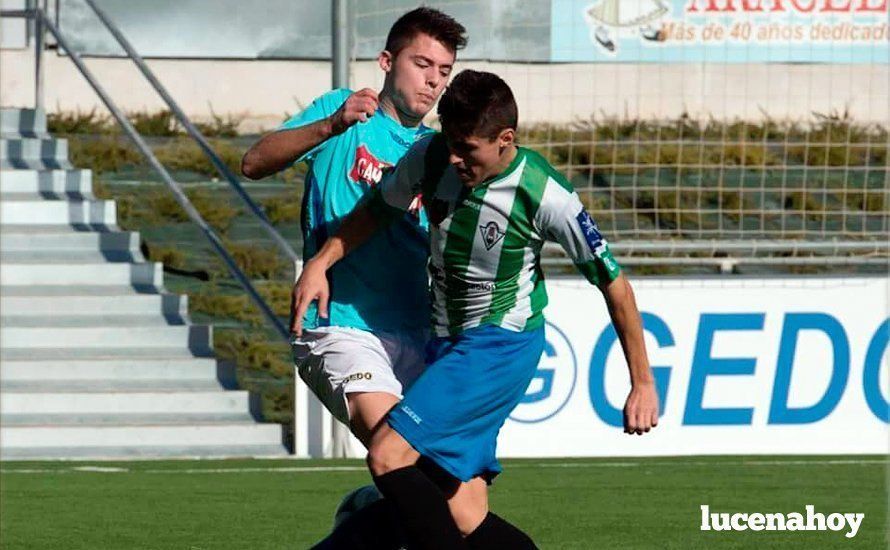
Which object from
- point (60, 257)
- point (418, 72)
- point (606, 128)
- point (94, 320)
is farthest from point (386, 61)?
point (606, 128)

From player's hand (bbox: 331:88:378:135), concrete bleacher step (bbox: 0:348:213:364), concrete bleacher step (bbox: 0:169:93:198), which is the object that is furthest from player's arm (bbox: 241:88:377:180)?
concrete bleacher step (bbox: 0:169:93:198)

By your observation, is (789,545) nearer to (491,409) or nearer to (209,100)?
(491,409)

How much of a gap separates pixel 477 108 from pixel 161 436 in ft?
24.2

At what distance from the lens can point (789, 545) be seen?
7.33 m

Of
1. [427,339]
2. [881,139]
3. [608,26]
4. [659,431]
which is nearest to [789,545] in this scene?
[427,339]

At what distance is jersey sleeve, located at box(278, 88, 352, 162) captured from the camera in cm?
584

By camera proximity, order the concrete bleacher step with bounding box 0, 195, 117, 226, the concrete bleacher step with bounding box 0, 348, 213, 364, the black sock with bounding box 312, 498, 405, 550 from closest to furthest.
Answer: the black sock with bounding box 312, 498, 405, 550 → the concrete bleacher step with bounding box 0, 348, 213, 364 → the concrete bleacher step with bounding box 0, 195, 117, 226

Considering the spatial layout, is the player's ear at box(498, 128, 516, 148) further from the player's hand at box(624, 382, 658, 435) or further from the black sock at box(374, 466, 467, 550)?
the black sock at box(374, 466, 467, 550)

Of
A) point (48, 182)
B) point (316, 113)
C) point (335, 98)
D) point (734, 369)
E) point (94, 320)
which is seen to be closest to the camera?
point (316, 113)

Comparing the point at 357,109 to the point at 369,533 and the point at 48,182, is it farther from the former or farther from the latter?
the point at 48,182

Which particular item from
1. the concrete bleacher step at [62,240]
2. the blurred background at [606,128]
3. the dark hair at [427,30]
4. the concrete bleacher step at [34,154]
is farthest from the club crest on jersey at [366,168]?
the concrete bleacher step at [34,154]

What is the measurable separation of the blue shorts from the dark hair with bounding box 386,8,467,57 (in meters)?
0.93

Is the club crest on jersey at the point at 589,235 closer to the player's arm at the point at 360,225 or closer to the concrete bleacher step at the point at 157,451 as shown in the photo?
the player's arm at the point at 360,225

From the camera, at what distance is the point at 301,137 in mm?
5617
